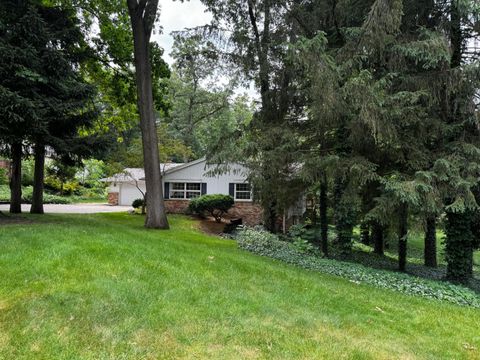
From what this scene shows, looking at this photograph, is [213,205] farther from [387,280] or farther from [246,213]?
[387,280]

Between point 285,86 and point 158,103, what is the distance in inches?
265

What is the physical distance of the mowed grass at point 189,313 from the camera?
3453 millimetres

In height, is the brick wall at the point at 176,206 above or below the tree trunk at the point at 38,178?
below

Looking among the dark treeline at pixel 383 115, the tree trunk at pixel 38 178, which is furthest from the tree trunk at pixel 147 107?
the tree trunk at pixel 38 178

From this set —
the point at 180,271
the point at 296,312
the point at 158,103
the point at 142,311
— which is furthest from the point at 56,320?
the point at 158,103

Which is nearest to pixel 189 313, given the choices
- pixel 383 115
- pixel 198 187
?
pixel 383 115

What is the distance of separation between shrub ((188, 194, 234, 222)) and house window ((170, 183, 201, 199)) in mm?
1478

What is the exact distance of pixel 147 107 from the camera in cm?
1189

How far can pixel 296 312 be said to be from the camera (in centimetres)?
464

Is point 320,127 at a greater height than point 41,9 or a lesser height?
lesser

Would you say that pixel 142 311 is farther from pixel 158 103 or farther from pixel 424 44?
pixel 158 103

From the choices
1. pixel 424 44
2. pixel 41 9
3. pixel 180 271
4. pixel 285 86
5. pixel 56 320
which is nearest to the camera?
pixel 56 320

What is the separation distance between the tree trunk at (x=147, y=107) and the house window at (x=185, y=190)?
8.71m

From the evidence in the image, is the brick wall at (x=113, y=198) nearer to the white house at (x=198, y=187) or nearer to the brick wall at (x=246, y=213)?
the white house at (x=198, y=187)
